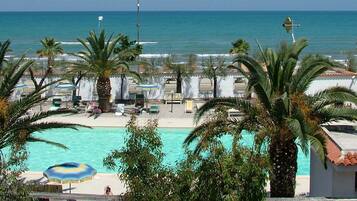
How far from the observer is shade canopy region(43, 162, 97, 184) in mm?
16594

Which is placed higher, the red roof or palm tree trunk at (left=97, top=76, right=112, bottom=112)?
palm tree trunk at (left=97, top=76, right=112, bottom=112)

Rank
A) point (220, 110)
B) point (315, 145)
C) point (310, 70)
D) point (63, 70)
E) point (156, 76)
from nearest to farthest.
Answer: point (220, 110) → point (315, 145) → point (310, 70) → point (156, 76) → point (63, 70)

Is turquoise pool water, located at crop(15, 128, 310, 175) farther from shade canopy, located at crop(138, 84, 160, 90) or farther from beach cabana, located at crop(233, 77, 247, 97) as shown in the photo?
beach cabana, located at crop(233, 77, 247, 97)

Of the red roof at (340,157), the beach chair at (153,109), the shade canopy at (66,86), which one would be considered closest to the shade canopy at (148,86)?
the beach chair at (153,109)

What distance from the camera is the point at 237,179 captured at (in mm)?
10234

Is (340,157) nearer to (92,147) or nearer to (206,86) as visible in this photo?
(92,147)

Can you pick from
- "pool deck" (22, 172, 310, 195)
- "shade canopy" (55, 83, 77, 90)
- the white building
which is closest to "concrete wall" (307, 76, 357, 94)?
"shade canopy" (55, 83, 77, 90)

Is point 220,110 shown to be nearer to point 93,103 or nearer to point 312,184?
point 312,184

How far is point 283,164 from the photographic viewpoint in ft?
48.7

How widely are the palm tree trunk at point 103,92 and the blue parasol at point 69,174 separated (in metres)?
13.9

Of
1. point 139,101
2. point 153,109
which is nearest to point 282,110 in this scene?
point 153,109

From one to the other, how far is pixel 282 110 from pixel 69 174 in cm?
648

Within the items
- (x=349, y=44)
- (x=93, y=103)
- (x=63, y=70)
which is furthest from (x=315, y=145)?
(x=349, y=44)

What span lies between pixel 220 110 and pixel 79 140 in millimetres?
16477
